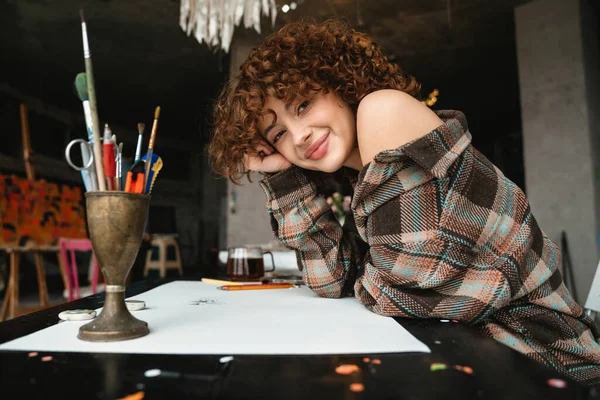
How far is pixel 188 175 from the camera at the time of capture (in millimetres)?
12523

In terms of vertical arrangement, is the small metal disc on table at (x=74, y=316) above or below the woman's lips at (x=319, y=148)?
below

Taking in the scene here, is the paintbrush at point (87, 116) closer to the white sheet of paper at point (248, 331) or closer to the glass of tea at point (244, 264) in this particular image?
the white sheet of paper at point (248, 331)

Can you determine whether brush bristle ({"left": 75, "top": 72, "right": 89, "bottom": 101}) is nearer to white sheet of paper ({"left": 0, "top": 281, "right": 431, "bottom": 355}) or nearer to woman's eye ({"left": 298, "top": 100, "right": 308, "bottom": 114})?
white sheet of paper ({"left": 0, "top": 281, "right": 431, "bottom": 355})

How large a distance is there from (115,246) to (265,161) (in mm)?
708

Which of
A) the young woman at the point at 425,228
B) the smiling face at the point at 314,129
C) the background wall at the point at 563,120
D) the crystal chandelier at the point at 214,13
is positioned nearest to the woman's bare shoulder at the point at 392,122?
the young woman at the point at 425,228

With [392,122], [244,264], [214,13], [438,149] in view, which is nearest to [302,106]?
[392,122]

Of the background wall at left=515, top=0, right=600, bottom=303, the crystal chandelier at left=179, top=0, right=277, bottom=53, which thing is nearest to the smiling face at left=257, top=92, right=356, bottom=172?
the crystal chandelier at left=179, top=0, right=277, bottom=53

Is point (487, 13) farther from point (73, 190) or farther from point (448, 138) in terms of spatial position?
point (73, 190)

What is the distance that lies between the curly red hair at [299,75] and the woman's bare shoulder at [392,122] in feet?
0.81

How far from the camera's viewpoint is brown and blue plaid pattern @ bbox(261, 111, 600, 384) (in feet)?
2.63

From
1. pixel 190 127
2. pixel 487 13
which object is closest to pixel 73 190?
pixel 190 127

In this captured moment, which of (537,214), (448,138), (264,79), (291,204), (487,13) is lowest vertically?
(537,214)

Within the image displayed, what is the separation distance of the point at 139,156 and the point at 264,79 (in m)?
0.58

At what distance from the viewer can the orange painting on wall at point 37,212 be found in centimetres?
634
